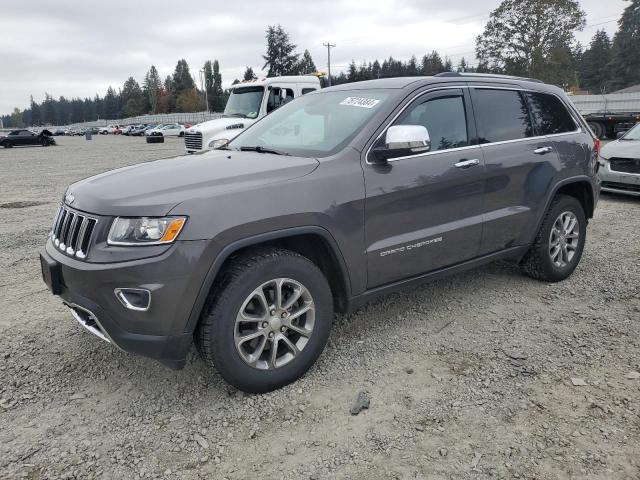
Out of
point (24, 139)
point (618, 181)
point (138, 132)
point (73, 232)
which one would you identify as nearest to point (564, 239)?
point (73, 232)

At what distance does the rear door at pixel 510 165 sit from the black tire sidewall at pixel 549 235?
0.23 meters

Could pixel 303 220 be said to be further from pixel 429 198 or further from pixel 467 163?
pixel 467 163

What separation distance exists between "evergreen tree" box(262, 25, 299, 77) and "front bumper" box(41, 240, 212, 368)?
74694 millimetres

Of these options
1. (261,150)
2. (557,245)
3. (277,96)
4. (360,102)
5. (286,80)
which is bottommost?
(557,245)

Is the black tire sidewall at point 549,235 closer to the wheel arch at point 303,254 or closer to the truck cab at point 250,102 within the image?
the wheel arch at point 303,254

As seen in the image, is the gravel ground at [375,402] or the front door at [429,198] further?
the front door at [429,198]

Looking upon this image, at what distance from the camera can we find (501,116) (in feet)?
13.8

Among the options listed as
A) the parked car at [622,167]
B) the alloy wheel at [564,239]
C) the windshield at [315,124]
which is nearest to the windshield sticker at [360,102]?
the windshield at [315,124]

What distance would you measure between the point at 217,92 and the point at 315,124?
104 metres

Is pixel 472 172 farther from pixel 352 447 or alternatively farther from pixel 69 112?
pixel 69 112

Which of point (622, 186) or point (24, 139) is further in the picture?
point (24, 139)

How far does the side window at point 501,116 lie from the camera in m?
4.04

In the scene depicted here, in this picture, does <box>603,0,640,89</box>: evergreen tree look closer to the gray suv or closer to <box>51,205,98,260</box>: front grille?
the gray suv

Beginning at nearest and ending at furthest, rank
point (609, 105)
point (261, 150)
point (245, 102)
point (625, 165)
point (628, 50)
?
point (261, 150) < point (625, 165) < point (245, 102) < point (609, 105) < point (628, 50)
